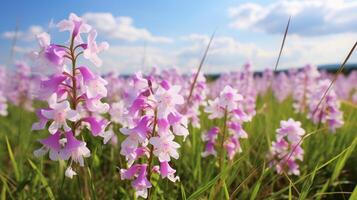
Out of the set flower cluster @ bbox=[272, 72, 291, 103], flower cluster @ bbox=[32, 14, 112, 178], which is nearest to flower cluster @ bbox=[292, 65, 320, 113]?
flower cluster @ bbox=[32, 14, 112, 178]

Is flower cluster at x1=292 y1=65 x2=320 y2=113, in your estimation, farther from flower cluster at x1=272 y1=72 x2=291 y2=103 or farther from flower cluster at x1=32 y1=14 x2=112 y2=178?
flower cluster at x1=272 y1=72 x2=291 y2=103

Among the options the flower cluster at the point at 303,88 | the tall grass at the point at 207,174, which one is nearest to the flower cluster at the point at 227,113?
the tall grass at the point at 207,174

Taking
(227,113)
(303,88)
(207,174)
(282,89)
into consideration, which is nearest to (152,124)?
(227,113)

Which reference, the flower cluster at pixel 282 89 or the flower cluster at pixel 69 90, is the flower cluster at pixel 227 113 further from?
the flower cluster at pixel 282 89

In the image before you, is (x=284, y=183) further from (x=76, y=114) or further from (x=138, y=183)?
(x=76, y=114)

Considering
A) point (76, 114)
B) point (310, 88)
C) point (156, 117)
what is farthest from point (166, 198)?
point (310, 88)

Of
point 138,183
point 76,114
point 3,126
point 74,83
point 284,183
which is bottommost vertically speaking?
point 3,126
